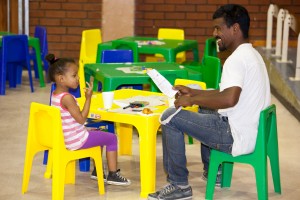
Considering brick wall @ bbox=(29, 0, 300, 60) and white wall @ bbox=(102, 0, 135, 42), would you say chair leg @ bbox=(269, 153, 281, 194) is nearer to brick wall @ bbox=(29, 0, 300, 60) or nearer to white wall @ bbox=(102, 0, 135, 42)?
white wall @ bbox=(102, 0, 135, 42)

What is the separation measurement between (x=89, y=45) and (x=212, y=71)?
2.52 metres

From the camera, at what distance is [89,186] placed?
5215 millimetres

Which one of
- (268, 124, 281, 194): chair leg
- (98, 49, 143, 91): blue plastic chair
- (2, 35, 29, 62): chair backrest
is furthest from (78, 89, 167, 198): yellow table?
(2, 35, 29, 62): chair backrest

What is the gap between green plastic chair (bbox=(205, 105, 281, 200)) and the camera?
15.2 ft

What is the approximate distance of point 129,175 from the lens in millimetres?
5496

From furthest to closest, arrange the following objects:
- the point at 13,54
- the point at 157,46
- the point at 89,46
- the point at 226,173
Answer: the point at 13,54, the point at 89,46, the point at 157,46, the point at 226,173

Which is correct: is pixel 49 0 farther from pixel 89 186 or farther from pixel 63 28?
pixel 89 186

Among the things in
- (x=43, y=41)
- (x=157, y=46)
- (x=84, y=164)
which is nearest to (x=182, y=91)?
(x=84, y=164)

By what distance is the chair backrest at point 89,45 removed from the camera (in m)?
8.36

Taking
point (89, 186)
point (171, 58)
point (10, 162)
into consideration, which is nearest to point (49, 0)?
point (171, 58)

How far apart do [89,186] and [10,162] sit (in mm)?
908

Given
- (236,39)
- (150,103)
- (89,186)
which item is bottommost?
(89,186)

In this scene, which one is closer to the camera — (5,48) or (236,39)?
(236,39)

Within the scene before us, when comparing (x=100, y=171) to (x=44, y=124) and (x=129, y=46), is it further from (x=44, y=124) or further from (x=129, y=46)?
(x=129, y=46)
